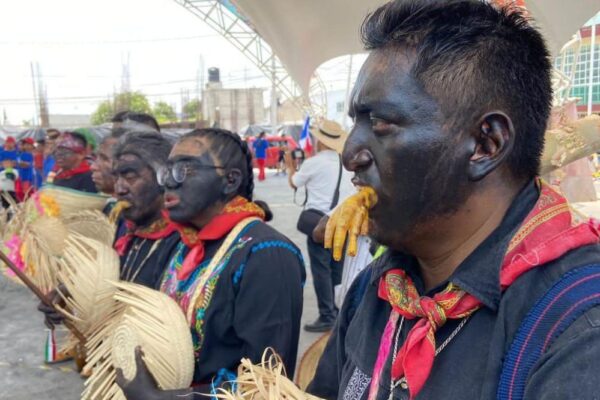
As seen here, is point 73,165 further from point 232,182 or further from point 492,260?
point 492,260

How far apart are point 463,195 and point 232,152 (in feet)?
5.14

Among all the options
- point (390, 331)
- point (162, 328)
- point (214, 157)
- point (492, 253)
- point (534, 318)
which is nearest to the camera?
point (534, 318)

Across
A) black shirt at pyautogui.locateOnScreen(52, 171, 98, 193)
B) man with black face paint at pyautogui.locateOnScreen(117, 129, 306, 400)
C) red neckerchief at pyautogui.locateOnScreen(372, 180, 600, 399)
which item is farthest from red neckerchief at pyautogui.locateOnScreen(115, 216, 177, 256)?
red neckerchief at pyautogui.locateOnScreen(372, 180, 600, 399)

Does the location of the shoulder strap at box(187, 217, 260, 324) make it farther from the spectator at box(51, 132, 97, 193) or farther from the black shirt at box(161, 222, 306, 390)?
the spectator at box(51, 132, 97, 193)

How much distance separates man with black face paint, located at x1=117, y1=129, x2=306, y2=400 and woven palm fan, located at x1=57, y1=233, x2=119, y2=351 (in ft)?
1.31

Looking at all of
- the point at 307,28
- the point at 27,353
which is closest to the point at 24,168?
the point at 27,353

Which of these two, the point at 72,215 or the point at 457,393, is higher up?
the point at 457,393

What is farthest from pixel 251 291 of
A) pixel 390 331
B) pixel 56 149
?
pixel 56 149

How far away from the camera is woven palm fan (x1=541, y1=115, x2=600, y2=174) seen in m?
2.12

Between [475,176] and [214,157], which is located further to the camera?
[214,157]

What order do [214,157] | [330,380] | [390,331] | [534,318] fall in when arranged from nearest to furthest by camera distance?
1. [534,318]
2. [390,331]
3. [330,380]
4. [214,157]

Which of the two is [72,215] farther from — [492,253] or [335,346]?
[492,253]

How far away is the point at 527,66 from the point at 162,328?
4.78 feet

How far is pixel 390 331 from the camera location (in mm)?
1014
